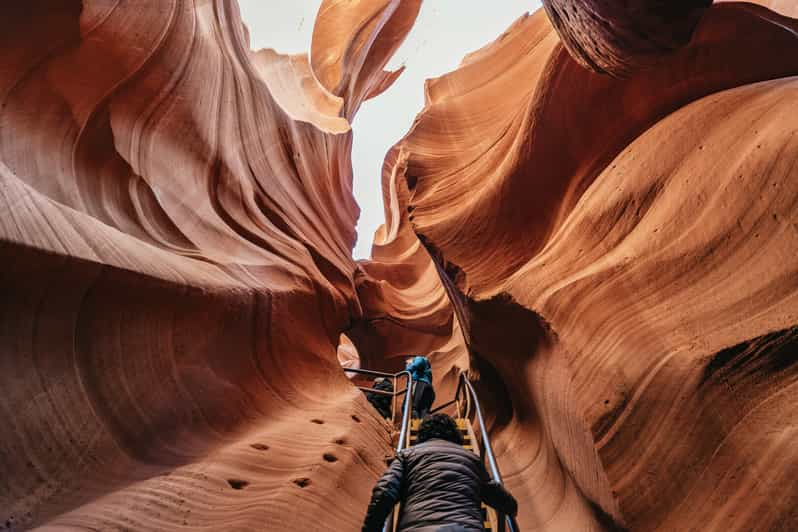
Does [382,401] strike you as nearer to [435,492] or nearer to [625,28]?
[435,492]

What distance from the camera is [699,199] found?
226 cm

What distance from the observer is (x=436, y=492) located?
1.90 metres

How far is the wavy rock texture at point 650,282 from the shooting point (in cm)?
176

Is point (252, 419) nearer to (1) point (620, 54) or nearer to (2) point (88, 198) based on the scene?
(2) point (88, 198)

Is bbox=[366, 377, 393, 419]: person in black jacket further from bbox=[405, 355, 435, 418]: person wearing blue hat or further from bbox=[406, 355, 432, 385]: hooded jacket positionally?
bbox=[406, 355, 432, 385]: hooded jacket

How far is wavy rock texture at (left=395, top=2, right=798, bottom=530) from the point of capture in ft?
5.79

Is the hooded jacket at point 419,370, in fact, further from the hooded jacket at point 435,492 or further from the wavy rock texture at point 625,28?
the wavy rock texture at point 625,28

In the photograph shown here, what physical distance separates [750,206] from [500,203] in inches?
70.0

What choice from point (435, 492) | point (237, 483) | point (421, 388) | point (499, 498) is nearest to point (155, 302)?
point (237, 483)

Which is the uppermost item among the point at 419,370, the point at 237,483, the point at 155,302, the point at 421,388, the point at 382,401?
the point at 155,302

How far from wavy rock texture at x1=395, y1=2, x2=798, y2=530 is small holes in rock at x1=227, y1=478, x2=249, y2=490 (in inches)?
67.8

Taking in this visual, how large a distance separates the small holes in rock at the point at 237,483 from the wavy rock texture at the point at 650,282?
5.65 ft

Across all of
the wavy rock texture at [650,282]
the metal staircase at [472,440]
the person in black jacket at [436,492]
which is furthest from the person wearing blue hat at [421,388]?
the person in black jacket at [436,492]

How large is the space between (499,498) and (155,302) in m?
2.05
